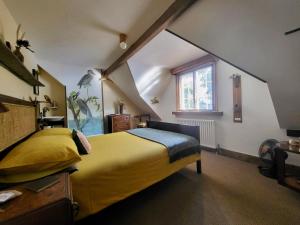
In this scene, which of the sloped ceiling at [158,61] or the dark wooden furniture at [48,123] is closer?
the dark wooden furniture at [48,123]

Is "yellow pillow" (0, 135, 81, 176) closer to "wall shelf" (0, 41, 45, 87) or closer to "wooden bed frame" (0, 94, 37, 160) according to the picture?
"wooden bed frame" (0, 94, 37, 160)

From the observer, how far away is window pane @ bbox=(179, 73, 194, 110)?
4.10 meters

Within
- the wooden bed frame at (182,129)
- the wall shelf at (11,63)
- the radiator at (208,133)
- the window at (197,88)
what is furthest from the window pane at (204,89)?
the wall shelf at (11,63)

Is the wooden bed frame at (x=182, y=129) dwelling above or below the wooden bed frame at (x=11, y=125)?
below

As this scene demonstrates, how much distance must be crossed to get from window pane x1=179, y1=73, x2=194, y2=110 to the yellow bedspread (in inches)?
A: 97.1

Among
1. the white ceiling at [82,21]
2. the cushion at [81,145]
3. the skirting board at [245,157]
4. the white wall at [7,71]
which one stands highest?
the white ceiling at [82,21]

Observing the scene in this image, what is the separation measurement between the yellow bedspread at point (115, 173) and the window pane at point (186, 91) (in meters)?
2.47

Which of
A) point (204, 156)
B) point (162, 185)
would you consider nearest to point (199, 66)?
point (204, 156)

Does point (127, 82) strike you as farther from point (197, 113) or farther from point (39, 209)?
Answer: point (39, 209)

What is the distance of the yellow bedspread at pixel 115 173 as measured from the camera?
1.24m

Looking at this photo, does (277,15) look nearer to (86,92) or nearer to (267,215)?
(267,215)

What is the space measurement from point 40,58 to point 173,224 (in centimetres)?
427

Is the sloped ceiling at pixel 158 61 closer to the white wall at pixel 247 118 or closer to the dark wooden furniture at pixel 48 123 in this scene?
the white wall at pixel 247 118

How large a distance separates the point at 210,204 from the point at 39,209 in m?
1.67
